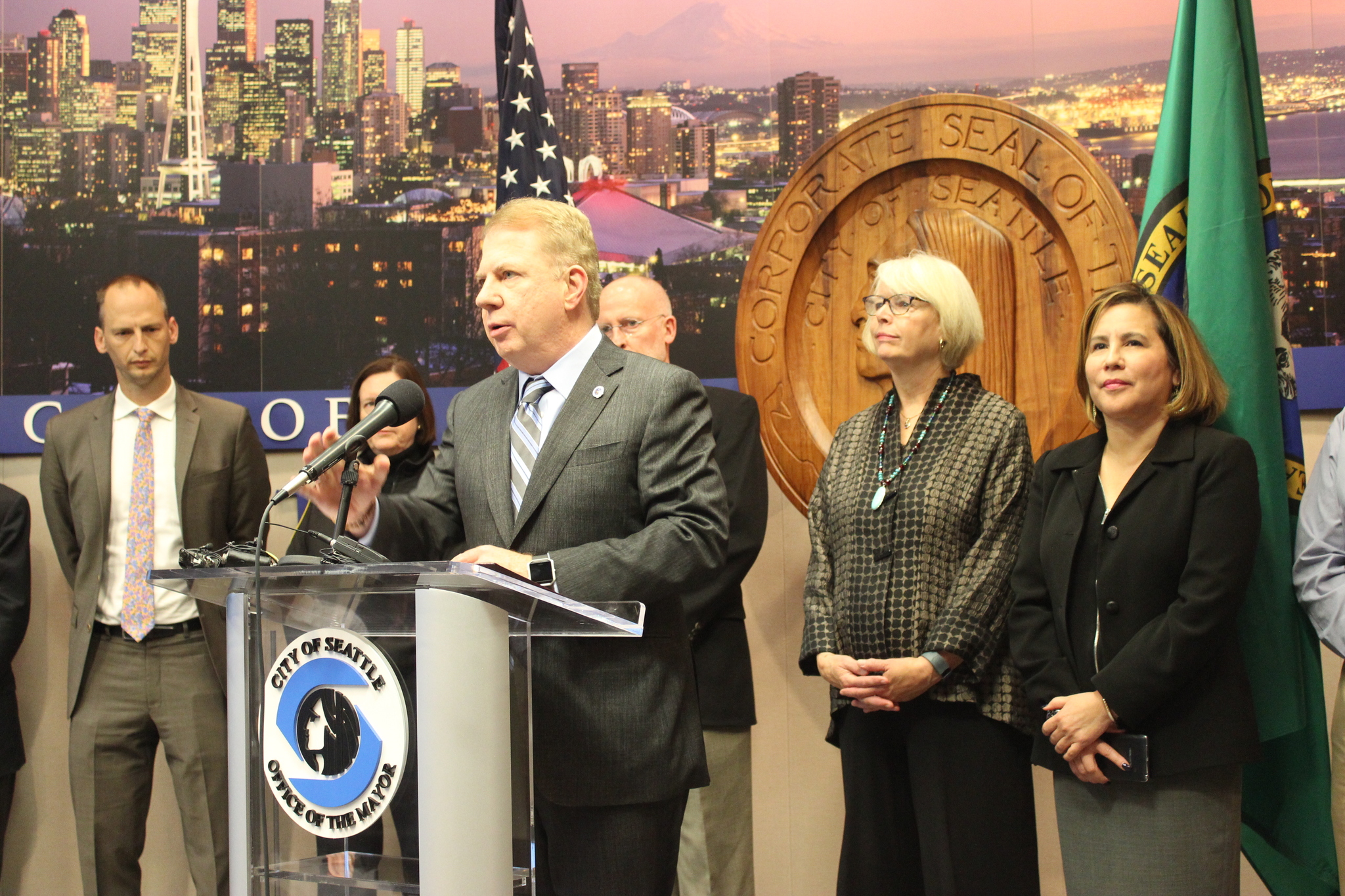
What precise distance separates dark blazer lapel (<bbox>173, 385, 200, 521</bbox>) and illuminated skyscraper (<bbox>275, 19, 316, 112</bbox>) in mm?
1191

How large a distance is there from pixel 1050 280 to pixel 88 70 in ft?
11.3

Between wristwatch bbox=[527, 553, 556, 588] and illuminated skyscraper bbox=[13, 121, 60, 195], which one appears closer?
wristwatch bbox=[527, 553, 556, 588]

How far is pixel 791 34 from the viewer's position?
398cm

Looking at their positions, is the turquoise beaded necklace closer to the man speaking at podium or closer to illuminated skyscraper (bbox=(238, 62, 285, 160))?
the man speaking at podium

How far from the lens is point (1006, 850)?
7.63 feet

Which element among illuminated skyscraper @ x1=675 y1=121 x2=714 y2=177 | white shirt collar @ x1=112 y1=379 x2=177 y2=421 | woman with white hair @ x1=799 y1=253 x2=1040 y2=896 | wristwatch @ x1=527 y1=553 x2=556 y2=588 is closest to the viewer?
wristwatch @ x1=527 y1=553 x2=556 y2=588

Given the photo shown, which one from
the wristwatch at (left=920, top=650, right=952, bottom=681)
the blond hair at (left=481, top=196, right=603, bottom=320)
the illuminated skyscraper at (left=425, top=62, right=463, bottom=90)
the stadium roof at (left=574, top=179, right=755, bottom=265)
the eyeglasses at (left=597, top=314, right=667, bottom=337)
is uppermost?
the illuminated skyscraper at (left=425, top=62, right=463, bottom=90)

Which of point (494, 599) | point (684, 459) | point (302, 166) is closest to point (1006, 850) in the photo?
point (684, 459)

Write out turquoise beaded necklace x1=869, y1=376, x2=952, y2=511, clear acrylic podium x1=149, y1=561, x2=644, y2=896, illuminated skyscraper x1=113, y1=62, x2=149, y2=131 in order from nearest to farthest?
clear acrylic podium x1=149, y1=561, x2=644, y2=896, turquoise beaded necklace x1=869, y1=376, x2=952, y2=511, illuminated skyscraper x1=113, y1=62, x2=149, y2=131

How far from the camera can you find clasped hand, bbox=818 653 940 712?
232 cm

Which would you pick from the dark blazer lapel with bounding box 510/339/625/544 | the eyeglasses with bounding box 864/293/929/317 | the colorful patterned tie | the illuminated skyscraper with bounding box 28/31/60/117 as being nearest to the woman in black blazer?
the eyeglasses with bounding box 864/293/929/317

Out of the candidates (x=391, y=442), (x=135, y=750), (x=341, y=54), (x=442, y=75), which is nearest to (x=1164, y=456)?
(x=391, y=442)

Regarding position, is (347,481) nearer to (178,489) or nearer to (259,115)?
(178,489)

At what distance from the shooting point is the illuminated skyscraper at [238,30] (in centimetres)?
408
